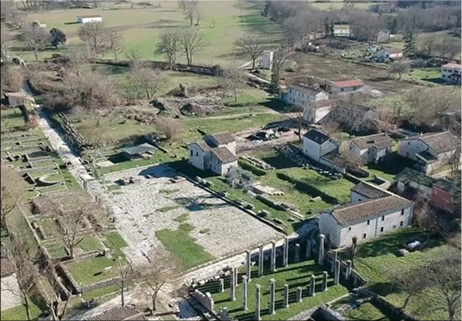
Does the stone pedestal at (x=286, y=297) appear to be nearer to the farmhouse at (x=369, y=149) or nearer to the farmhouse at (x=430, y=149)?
the farmhouse at (x=369, y=149)

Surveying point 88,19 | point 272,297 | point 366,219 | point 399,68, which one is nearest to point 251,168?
point 366,219

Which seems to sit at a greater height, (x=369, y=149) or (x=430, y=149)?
(x=430, y=149)

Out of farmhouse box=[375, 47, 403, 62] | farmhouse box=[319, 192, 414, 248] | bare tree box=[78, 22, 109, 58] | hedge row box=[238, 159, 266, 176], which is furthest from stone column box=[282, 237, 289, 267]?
farmhouse box=[375, 47, 403, 62]

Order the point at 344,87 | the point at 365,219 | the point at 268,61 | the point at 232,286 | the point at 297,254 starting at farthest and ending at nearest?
the point at 268,61
the point at 344,87
the point at 365,219
the point at 297,254
the point at 232,286

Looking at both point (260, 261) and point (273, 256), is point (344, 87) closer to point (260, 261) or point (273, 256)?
point (273, 256)

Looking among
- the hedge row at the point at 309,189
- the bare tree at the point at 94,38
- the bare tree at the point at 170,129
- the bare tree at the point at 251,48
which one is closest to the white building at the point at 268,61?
the bare tree at the point at 251,48

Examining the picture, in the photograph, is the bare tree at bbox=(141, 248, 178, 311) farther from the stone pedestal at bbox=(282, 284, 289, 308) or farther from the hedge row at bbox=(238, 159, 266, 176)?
the hedge row at bbox=(238, 159, 266, 176)
